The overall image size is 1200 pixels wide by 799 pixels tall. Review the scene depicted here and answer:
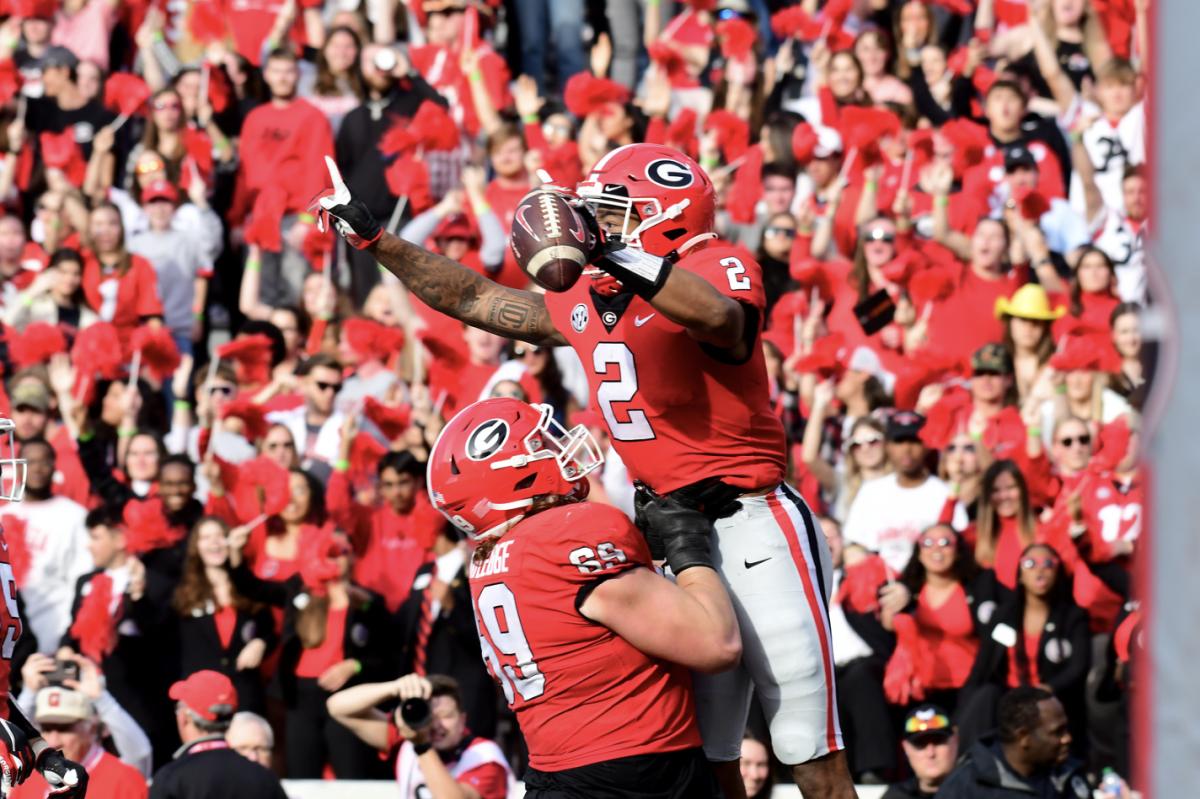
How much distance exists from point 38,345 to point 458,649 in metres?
3.79

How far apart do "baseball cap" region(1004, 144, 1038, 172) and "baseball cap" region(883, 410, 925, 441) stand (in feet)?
7.38

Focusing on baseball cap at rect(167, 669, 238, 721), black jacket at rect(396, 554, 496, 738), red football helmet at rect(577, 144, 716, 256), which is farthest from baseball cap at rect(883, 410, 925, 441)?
red football helmet at rect(577, 144, 716, 256)

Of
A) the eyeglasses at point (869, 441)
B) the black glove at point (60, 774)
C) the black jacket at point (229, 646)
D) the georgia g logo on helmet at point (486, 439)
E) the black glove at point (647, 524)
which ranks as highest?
the georgia g logo on helmet at point (486, 439)

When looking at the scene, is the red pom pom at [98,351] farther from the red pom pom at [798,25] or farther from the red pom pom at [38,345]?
the red pom pom at [798,25]

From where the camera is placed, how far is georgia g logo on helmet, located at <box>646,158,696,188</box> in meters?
5.07

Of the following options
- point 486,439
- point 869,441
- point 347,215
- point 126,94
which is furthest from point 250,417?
point 486,439

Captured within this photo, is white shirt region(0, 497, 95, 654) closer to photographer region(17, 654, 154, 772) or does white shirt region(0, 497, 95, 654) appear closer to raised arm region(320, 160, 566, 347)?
photographer region(17, 654, 154, 772)

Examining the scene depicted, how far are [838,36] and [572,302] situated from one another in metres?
7.65

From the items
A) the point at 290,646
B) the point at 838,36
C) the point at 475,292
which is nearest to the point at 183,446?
the point at 290,646

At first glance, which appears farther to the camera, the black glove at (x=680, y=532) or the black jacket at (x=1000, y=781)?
the black jacket at (x=1000, y=781)

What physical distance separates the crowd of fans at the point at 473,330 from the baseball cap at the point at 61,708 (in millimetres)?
31

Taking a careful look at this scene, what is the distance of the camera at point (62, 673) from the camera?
7719mm

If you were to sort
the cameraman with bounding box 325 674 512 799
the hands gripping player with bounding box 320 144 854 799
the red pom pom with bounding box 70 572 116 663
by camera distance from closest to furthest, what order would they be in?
the hands gripping player with bounding box 320 144 854 799 → the cameraman with bounding box 325 674 512 799 → the red pom pom with bounding box 70 572 116 663

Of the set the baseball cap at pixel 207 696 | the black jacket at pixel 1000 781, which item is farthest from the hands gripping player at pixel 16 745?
the black jacket at pixel 1000 781
